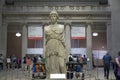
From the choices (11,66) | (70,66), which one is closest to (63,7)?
(11,66)

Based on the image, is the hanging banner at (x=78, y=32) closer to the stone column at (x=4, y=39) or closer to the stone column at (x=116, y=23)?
the stone column at (x=4, y=39)

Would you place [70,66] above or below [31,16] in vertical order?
below

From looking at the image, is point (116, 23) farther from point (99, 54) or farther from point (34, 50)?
point (34, 50)

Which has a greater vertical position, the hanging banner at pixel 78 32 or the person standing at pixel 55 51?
the hanging banner at pixel 78 32

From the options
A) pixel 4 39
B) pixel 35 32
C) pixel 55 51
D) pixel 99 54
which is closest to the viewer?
pixel 55 51

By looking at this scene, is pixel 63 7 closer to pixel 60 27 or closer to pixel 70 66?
pixel 70 66

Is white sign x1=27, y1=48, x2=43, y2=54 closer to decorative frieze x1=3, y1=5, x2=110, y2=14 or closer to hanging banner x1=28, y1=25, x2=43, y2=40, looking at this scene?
hanging banner x1=28, y1=25, x2=43, y2=40

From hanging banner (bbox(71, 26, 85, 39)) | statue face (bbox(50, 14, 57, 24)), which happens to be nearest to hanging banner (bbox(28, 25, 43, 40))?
hanging banner (bbox(71, 26, 85, 39))

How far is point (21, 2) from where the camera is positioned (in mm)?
39250

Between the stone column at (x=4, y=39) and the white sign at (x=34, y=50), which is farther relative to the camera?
the white sign at (x=34, y=50)

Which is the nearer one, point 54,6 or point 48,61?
point 48,61

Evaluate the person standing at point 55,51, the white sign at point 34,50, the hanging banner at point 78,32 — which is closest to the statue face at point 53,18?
the person standing at point 55,51

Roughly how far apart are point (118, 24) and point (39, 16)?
11565 mm

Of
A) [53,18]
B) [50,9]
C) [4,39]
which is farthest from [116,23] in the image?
[53,18]
